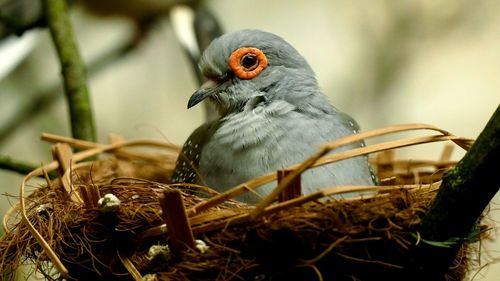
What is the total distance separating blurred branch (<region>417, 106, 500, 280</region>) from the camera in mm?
1121

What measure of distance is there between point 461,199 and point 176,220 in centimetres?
49

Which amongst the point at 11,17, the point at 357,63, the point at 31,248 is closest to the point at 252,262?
the point at 31,248

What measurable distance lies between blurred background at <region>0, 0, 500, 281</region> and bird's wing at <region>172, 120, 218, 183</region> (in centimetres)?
110

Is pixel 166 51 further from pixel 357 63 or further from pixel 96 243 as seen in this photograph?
pixel 96 243

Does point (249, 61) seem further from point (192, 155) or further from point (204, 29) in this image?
point (204, 29)

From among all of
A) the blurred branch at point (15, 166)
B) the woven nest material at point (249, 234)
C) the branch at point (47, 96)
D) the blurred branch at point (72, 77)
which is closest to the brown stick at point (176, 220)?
the woven nest material at point (249, 234)

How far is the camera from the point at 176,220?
49.5 inches

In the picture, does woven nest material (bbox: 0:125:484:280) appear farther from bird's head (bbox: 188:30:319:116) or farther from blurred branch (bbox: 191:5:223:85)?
blurred branch (bbox: 191:5:223:85)

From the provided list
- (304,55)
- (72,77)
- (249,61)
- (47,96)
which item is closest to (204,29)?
(304,55)

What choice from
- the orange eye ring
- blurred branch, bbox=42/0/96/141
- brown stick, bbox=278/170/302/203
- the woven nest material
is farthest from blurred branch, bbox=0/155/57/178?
brown stick, bbox=278/170/302/203

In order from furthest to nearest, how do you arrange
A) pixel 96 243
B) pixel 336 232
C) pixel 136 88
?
1. pixel 136 88
2. pixel 96 243
3. pixel 336 232

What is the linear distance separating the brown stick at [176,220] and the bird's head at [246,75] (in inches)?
19.9

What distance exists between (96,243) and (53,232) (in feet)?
0.36

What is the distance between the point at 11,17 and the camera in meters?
2.57
